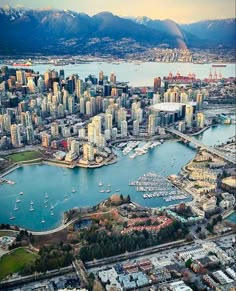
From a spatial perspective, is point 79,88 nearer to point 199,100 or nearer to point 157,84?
point 157,84

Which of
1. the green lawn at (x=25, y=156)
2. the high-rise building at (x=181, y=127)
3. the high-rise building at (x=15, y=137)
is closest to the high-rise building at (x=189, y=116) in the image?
the high-rise building at (x=181, y=127)

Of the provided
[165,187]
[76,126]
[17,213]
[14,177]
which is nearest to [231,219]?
[165,187]

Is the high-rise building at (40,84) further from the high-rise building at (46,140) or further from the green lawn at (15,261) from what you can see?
the green lawn at (15,261)

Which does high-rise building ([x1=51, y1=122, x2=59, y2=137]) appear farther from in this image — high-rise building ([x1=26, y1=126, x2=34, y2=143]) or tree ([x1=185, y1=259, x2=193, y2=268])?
tree ([x1=185, y1=259, x2=193, y2=268])

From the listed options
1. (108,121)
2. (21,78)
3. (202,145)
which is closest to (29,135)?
(108,121)

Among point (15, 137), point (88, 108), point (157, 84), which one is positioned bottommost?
point (15, 137)

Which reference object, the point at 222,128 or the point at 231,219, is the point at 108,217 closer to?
the point at 231,219

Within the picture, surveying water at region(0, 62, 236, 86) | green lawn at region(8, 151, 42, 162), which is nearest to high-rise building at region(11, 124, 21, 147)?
green lawn at region(8, 151, 42, 162)
